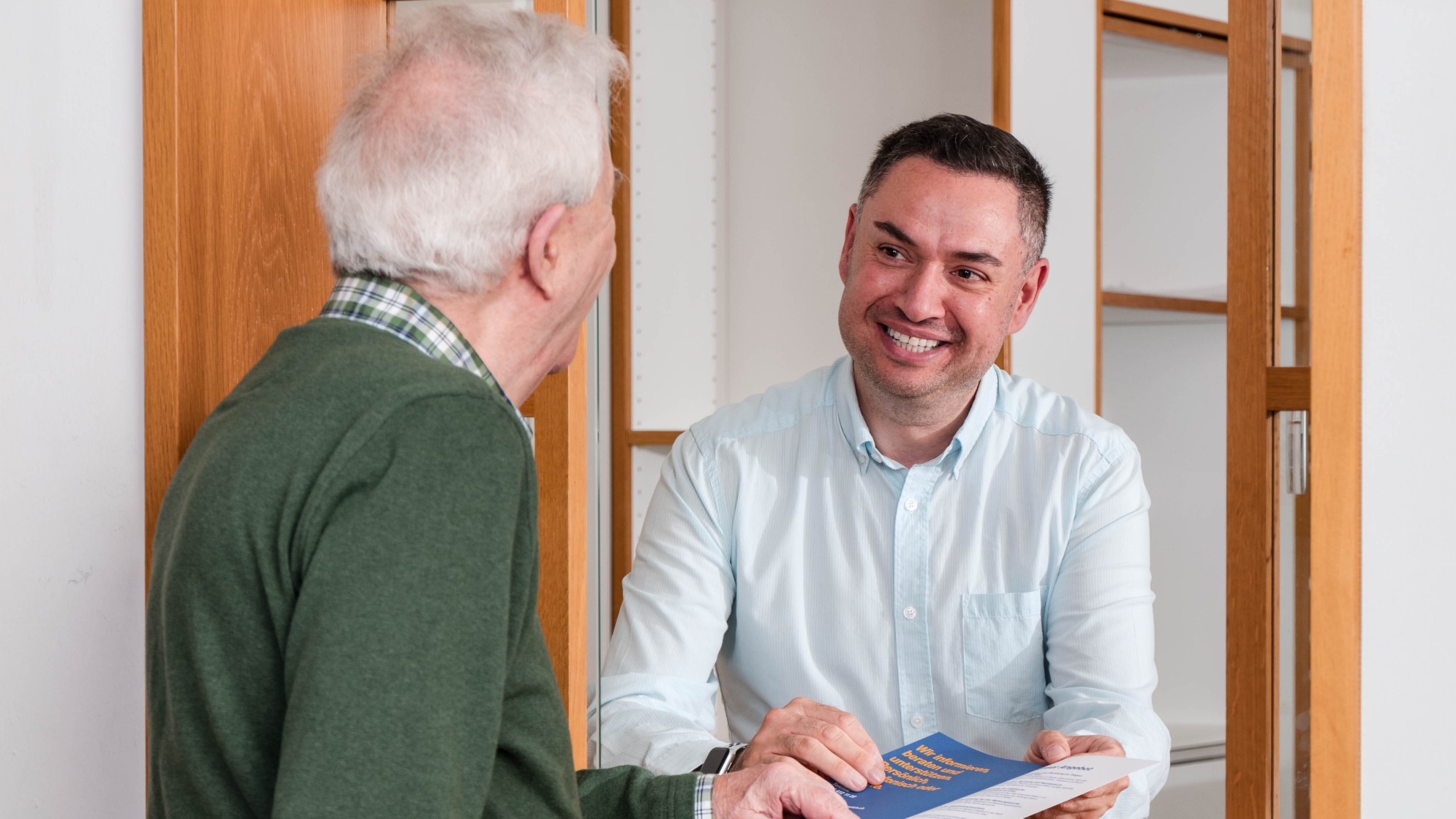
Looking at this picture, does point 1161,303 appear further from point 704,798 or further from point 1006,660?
point 704,798

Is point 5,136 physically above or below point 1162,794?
above

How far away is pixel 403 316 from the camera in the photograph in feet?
2.72

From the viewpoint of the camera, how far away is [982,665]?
1.59 metres

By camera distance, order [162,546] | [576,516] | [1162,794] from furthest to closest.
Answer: [1162,794] < [576,516] < [162,546]

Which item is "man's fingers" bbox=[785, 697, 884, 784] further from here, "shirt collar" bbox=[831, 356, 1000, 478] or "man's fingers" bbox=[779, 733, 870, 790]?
"shirt collar" bbox=[831, 356, 1000, 478]

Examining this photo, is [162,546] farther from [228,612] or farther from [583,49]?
[583,49]

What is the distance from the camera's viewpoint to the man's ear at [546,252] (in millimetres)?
857

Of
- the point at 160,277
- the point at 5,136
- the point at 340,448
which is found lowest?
the point at 340,448

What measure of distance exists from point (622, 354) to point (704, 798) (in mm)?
1720

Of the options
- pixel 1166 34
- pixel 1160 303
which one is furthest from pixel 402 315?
pixel 1166 34

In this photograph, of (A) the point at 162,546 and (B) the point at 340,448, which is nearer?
(B) the point at 340,448

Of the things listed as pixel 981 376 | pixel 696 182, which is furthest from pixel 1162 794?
pixel 696 182

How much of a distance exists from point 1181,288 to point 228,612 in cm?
251

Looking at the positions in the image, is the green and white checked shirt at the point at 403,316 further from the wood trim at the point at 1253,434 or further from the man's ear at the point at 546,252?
the wood trim at the point at 1253,434
